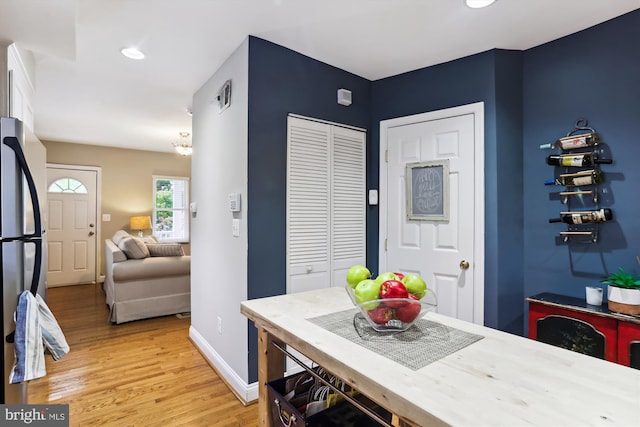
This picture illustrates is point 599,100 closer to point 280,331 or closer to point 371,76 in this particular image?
point 371,76

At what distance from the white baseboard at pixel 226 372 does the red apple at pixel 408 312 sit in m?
1.61

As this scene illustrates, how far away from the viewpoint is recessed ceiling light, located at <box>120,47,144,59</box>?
2.46 meters

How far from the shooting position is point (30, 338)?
4.67 feet

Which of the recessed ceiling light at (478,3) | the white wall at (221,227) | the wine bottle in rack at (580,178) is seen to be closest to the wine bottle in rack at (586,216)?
the wine bottle in rack at (580,178)

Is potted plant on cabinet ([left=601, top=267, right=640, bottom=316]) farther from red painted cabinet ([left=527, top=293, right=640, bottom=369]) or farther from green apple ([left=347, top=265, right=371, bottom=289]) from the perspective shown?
green apple ([left=347, top=265, right=371, bottom=289])

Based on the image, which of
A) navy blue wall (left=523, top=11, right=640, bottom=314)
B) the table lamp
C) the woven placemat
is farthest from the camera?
the table lamp

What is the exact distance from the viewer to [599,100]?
2.15 meters

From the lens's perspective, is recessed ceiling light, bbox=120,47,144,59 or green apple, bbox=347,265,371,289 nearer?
green apple, bbox=347,265,371,289

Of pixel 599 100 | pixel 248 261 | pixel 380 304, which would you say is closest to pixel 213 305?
pixel 248 261

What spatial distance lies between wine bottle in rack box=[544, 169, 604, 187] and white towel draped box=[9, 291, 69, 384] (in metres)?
3.00

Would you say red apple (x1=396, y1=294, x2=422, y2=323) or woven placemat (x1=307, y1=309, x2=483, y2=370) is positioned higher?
red apple (x1=396, y1=294, x2=422, y2=323)

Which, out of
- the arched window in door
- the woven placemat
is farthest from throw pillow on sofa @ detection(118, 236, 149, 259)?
the woven placemat

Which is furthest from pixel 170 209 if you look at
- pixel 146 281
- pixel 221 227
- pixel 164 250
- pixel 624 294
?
pixel 624 294

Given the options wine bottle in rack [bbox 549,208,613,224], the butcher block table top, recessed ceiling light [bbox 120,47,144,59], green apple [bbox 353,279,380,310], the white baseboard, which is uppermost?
recessed ceiling light [bbox 120,47,144,59]
